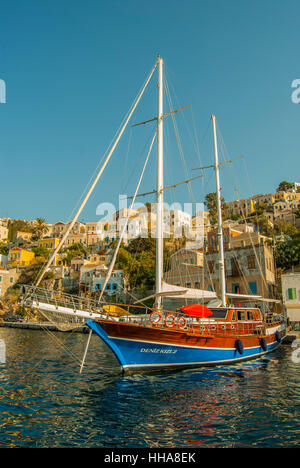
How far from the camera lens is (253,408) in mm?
10695

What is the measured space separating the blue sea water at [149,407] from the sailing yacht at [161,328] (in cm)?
87

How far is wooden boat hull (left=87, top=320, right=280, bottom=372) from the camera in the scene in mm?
14297

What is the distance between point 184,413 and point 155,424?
138cm

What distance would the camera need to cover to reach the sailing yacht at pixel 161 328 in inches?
557

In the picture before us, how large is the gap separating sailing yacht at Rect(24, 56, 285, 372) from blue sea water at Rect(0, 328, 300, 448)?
0.87 metres

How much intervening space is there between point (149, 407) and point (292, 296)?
2837cm

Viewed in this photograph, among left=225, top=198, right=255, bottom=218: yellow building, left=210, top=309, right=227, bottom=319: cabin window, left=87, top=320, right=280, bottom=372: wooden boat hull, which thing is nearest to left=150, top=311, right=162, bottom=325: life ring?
left=87, top=320, right=280, bottom=372: wooden boat hull

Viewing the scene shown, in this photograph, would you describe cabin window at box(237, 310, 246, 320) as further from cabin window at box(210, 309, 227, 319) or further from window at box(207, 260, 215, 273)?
window at box(207, 260, 215, 273)

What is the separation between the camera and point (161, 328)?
1471 cm

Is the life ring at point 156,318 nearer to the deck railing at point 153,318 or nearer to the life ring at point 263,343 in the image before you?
the deck railing at point 153,318

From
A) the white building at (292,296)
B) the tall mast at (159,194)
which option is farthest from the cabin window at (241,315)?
the white building at (292,296)

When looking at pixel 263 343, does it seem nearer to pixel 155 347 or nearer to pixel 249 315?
pixel 249 315

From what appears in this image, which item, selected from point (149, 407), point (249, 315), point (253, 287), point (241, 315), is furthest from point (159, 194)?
point (253, 287)

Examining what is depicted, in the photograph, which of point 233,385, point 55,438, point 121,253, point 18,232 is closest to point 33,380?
point 55,438
